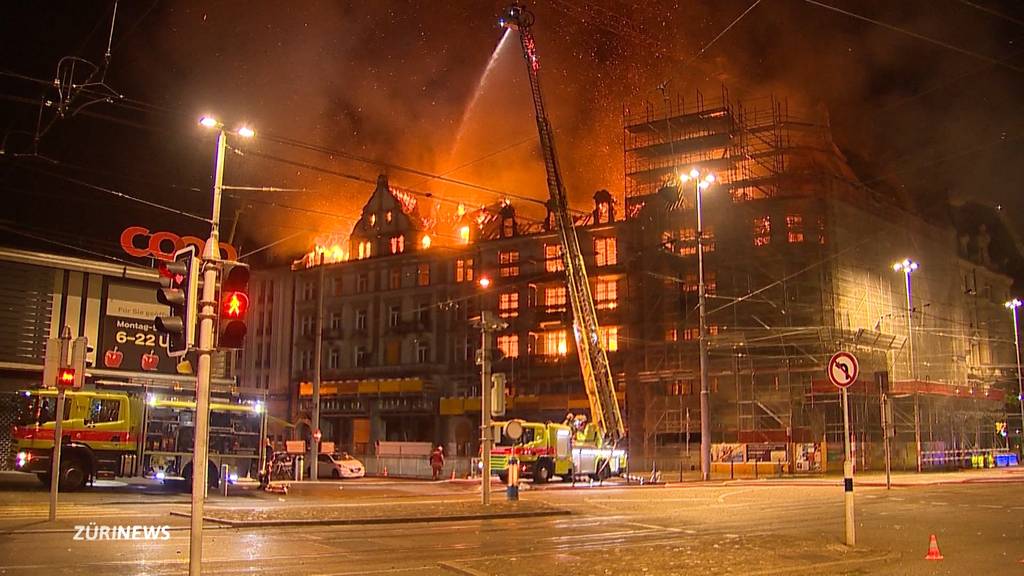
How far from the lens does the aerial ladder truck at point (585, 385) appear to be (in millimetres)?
38500

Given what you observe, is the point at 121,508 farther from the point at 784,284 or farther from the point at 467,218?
the point at 467,218

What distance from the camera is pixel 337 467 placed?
44.7 m

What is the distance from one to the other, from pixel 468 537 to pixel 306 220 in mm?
47491

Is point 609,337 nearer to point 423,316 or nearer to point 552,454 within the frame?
point 423,316

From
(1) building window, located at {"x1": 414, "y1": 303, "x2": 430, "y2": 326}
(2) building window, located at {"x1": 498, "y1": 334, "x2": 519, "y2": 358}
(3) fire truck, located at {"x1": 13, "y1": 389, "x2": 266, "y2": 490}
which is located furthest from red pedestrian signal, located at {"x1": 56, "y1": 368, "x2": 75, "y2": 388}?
(1) building window, located at {"x1": 414, "y1": 303, "x2": 430, "y2": 326}

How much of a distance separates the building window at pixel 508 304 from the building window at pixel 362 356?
1326cm

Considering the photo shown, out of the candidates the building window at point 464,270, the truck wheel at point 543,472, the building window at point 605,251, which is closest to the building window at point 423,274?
the building window at point 464,270

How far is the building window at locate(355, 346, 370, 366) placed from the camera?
70438 millimetres

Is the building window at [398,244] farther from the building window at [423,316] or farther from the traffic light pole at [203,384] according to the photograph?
the traffic light pole at [203,384]

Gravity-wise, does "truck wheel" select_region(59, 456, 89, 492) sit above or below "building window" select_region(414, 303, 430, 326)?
below

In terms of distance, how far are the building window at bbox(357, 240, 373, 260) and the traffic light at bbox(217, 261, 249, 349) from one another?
211ft

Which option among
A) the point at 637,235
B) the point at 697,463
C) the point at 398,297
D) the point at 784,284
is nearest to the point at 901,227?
the point at 784,284

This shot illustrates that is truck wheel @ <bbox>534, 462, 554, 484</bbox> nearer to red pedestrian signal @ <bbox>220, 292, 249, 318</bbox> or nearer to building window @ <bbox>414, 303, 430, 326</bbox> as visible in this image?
red pedestrian signal @ <bbox>220, 292, 249, 318</bbox>

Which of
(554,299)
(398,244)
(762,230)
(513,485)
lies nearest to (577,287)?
(554,299)
